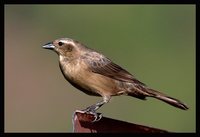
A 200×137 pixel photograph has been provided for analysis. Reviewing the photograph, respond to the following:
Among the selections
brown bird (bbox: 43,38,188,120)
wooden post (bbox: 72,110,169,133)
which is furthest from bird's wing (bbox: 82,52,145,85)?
wooden post (bbox: 72,110,169,133)

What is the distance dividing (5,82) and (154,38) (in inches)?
110

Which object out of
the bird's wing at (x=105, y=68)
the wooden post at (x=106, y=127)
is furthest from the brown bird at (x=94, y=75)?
the wooden post at (x=106, y=127)

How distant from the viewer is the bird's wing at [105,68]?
32.2 ft

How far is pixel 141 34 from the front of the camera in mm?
15812

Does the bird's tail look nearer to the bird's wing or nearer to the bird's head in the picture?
the bird's wing

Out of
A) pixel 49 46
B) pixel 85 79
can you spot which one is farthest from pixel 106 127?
pixel 49 46

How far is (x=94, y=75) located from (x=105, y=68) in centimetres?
24

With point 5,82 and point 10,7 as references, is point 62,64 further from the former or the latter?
point 10,7

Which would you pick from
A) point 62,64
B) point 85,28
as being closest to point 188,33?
point 85,28

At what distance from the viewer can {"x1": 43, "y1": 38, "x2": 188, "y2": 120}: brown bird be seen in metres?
9.56

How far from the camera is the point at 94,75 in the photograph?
977 centimetres

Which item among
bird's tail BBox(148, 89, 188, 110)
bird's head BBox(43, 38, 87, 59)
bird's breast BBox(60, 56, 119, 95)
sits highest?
bird's head BBox(43, 38, 87, 59)

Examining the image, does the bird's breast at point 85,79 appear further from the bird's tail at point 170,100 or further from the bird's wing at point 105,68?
the bird's tail at point 170,100

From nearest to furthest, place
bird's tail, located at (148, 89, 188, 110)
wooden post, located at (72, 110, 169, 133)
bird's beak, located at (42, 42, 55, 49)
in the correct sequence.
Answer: wooden post, located at (72, 110, 169, 133)
bird's tail, located at (148, 89, 188, 110)
bird's beak, located at (42, 42, 55, 49)
